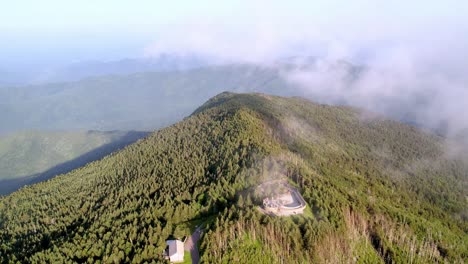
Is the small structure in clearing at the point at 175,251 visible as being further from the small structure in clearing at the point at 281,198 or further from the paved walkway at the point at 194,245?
the small structure in clearing at the point at 281,198

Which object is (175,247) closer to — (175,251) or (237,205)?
(175,251)

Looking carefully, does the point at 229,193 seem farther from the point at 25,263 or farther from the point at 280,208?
the point at 25,263

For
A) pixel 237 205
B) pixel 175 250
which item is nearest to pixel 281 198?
pixel 237 205

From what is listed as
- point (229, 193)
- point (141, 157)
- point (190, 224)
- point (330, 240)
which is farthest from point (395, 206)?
point (141, 157)

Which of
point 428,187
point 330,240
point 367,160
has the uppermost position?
point 330,240

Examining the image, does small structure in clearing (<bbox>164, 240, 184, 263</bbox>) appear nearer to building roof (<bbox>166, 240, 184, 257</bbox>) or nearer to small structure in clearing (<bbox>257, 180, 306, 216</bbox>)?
building roof (<bbox>166, 240, 184, 257</bbox>)

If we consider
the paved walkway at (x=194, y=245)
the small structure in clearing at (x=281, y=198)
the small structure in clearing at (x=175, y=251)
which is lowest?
the paved walkway at (x=194, y=245)

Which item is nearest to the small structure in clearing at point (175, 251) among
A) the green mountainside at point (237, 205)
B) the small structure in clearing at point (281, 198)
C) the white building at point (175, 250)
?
the white building at point (175, 250)
